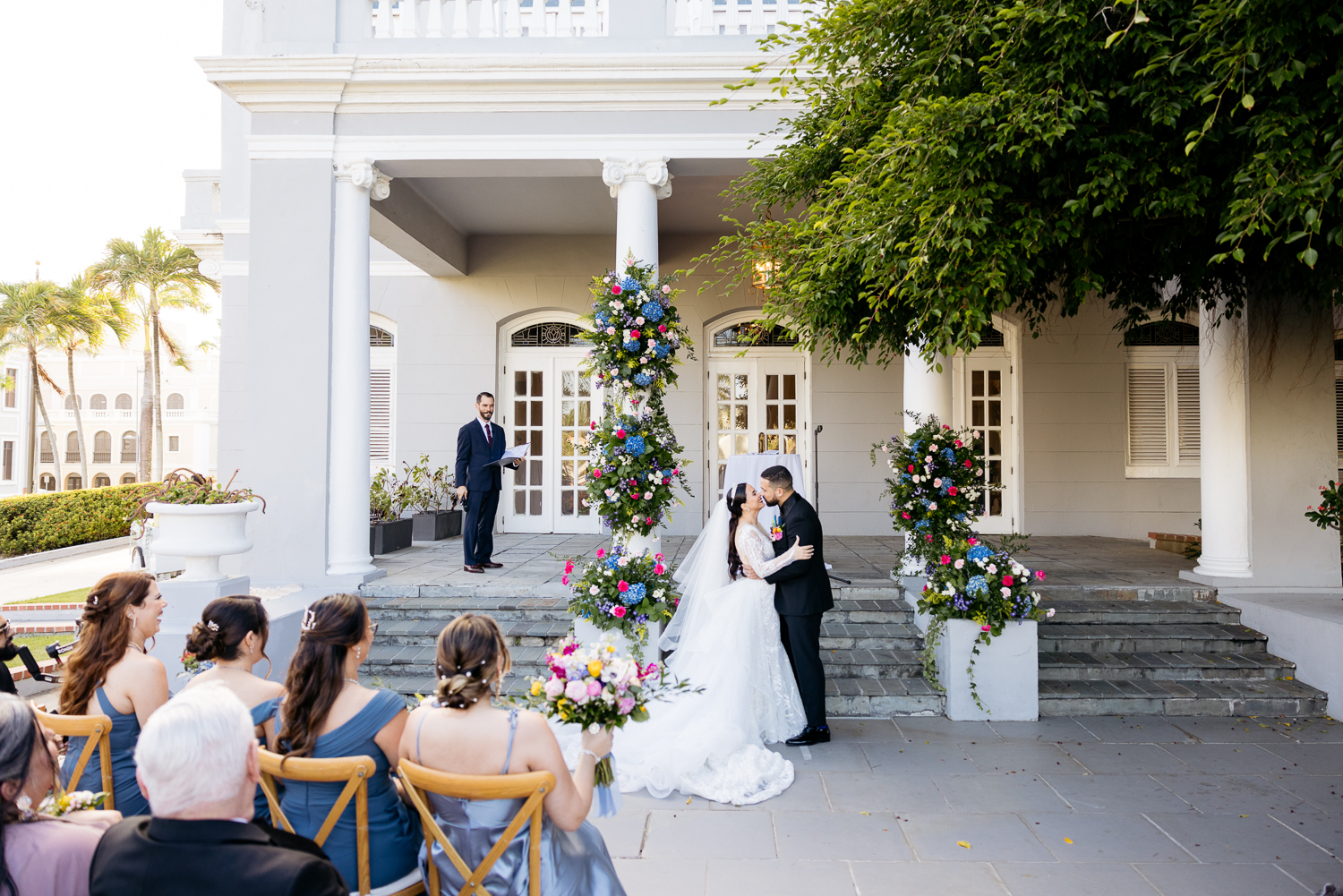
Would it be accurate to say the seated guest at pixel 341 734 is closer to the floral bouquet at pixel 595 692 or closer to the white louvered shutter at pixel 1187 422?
the floral bouquet at pixel 595 692

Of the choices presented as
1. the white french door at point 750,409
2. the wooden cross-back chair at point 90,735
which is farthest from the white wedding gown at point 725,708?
the white french door at point 750,409

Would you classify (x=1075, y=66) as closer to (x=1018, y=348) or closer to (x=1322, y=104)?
(x=1322, y=104)

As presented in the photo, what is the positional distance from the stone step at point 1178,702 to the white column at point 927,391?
2746 millimetres

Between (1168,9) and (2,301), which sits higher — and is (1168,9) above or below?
below

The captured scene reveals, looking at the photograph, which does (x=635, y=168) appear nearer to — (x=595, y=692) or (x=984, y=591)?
(x=984, y=591)

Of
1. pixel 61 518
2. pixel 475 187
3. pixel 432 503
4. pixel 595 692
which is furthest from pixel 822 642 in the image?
pixel 61 518

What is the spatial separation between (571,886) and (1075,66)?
4217mm

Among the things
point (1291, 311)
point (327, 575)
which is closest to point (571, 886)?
point (327, 575)

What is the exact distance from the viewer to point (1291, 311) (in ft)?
22.4

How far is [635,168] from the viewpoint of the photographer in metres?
7.39

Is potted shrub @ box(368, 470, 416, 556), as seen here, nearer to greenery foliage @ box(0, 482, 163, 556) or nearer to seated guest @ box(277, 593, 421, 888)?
seated guest @ box(277, 593, 421, 888)

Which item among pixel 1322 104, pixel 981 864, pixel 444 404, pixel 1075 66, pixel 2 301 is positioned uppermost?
pixel 2 301

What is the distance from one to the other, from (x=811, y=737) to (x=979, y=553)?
5.73 ft

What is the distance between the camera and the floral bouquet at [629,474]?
5910 millimetres
